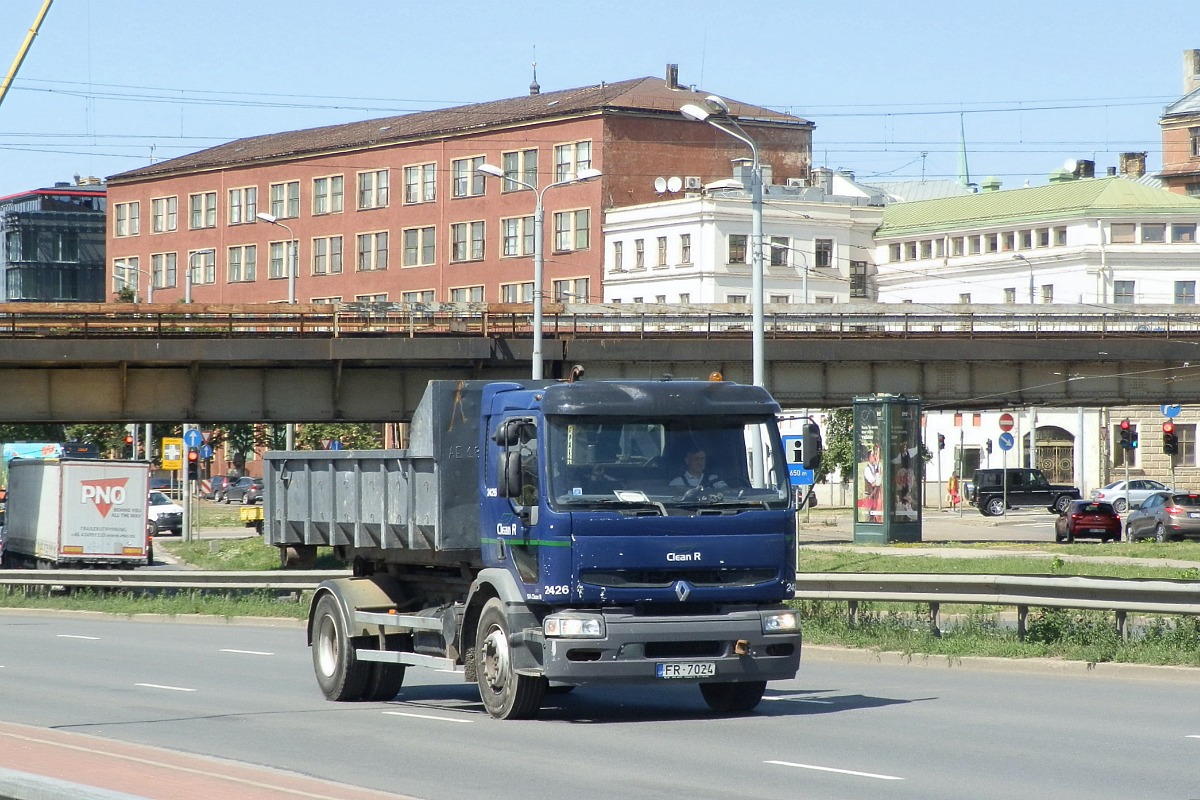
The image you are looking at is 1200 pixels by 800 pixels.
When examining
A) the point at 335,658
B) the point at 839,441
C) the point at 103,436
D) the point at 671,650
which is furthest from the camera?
the point at 103,436

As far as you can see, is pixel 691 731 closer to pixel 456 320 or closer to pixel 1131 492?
pixel 456 320

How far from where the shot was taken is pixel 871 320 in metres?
51.9

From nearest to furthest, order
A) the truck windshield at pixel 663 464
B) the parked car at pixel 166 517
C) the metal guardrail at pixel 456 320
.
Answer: the truck windshield at pixel 663 464 < the metal guardrail at pixel 456 320 < the parked car at pixel 166 517

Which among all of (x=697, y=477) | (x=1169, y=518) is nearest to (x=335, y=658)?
(x=697, y=477)

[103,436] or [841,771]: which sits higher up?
[103,436]

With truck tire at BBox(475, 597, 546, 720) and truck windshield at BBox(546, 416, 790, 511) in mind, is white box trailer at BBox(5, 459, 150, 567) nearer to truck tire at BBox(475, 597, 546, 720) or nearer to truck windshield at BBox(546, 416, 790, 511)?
truck tire at BBox(475, 597, 546, 720)

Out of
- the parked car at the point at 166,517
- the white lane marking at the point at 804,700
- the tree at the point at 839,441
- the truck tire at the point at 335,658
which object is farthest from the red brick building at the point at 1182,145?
the truck tire at the point at 335,658

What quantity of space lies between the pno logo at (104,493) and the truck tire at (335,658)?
104 ft

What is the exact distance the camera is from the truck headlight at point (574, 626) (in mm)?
13609

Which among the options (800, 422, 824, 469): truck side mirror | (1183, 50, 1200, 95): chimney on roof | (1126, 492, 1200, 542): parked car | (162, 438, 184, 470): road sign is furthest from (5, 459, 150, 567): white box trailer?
(1183, 50, 1200, 95): chimney on roof

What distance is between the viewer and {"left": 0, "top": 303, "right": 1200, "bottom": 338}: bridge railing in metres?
44.1

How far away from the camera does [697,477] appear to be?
1407 centimetres

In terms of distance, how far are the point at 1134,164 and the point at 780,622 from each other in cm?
11571

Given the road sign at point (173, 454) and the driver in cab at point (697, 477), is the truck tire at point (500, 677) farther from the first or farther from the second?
the road sign at point (173, 454)
